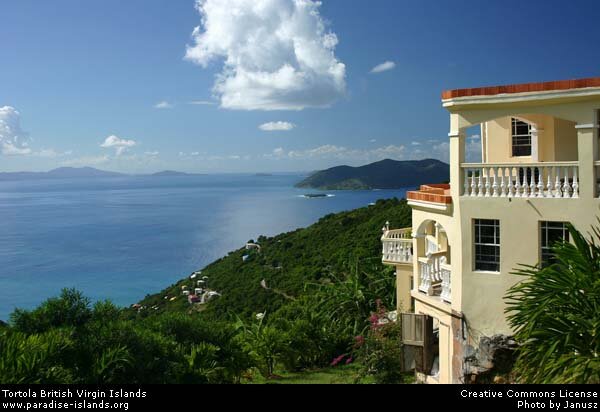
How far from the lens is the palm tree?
292 inches

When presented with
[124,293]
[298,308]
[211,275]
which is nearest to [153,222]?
[124,293]

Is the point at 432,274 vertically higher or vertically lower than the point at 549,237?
lower

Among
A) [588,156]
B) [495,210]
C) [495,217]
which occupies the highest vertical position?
[588,156]

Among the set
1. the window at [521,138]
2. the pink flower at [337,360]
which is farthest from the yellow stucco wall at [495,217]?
the pink flower at [337,360]

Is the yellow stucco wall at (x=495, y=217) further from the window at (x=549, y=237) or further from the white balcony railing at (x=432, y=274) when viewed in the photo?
the white balcony railing at (x=432, y=274)

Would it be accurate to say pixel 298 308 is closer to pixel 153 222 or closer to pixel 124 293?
pixel 124 293

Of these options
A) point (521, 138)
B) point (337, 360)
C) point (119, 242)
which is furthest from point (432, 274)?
point (119, 242)

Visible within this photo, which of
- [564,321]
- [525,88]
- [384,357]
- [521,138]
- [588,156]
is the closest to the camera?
[564,321]

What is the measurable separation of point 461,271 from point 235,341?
21.5ft

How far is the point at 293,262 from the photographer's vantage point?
4581cm

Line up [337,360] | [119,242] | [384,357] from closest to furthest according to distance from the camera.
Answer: [384,357], [337,360], [119,242]

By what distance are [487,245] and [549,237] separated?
116cm

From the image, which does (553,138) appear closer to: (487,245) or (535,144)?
(535,144)

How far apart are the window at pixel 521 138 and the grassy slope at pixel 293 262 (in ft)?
38.2
